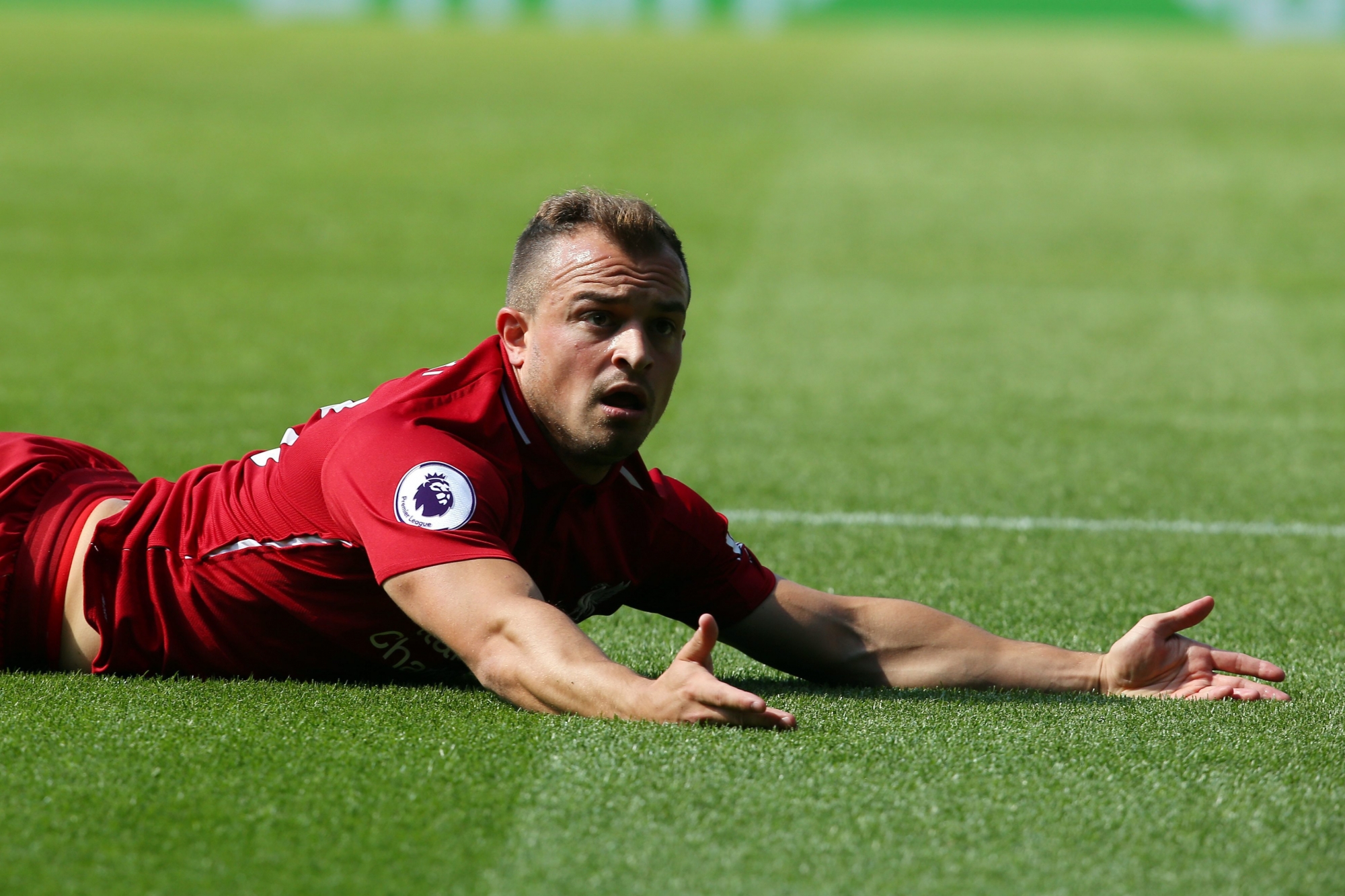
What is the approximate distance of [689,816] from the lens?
2637 millimetres

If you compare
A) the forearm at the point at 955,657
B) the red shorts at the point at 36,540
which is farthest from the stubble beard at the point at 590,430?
the red shorts at the point at 36,540

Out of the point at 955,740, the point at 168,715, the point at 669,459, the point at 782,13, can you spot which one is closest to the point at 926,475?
the point at 669,459

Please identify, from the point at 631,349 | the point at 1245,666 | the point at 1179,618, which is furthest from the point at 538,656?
the point at 1245,666

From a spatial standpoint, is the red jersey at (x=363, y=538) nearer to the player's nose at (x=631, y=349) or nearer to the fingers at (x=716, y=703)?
the player's nose at (x=631, y=349)

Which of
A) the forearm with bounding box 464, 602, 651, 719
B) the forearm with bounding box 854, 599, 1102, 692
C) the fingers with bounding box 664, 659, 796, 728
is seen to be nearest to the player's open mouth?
the forearm with bounding box 464, 602, 651, 719

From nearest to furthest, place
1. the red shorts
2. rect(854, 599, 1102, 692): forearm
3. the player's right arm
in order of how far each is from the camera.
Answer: the player's right arm < the red shorts < rect(854, 599, 1102, 692): forearm

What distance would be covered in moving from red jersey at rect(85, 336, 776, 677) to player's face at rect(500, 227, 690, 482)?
0.09 m

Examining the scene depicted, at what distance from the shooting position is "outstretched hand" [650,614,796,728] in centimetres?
290

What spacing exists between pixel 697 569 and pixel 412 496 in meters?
0.84

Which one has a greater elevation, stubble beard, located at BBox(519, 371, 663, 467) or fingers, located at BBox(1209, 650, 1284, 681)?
stubble beard, located at BBox(519, 371, 663, 467)

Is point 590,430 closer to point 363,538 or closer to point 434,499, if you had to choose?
point 434,499

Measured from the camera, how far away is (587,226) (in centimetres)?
332

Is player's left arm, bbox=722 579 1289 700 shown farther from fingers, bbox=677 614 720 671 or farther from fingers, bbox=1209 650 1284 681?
fingers, bbox=677 614 720 671

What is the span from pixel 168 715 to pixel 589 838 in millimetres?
1047
